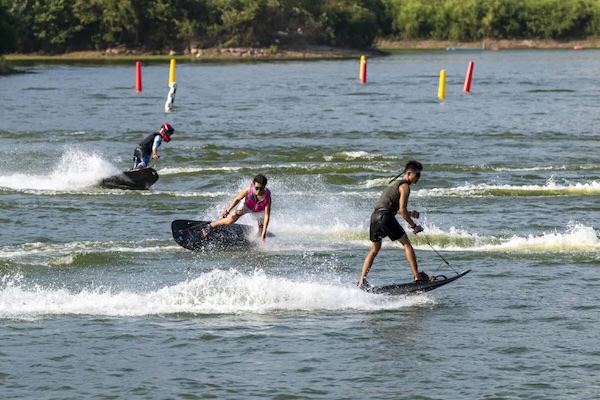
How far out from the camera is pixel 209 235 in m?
19.8

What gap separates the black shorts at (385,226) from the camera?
51.6 feet

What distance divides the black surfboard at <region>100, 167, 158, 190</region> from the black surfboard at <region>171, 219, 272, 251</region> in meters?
7.01

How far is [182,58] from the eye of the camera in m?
116

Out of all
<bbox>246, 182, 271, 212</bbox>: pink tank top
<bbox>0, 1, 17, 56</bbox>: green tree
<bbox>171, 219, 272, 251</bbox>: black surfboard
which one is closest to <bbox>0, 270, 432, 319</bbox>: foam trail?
<bbox>246, 182, 271, 212</bbox>: pink tank top

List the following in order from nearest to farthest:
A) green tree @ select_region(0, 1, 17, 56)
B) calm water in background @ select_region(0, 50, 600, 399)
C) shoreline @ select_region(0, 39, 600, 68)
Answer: calm water in background @ select_region(0, 50, 600, 399)
green tree @ select_region(0, 1, 17, 56)
shoreline @ select_region(0, 39, 600, 68)

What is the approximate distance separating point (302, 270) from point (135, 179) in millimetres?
9317

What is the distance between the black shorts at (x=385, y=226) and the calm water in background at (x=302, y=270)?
0.86 meters

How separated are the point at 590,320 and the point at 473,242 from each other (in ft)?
18.2

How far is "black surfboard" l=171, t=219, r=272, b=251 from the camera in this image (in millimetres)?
19734

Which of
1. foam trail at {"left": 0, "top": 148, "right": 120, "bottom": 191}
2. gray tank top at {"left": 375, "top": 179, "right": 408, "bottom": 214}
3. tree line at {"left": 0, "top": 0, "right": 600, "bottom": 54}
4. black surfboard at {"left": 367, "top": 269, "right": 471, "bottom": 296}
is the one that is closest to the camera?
gray tank top at {"left": 375, "top": 179, "right": 408, "bottom": 214}

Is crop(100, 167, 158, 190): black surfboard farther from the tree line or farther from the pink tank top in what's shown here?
the tree line

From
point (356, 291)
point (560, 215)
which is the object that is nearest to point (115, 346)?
point (356, 291)

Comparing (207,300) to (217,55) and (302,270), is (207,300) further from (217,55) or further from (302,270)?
(217,55)

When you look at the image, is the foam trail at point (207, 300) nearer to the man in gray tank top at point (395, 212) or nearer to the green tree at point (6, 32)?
the man in gray tank top at point (395, 212)
